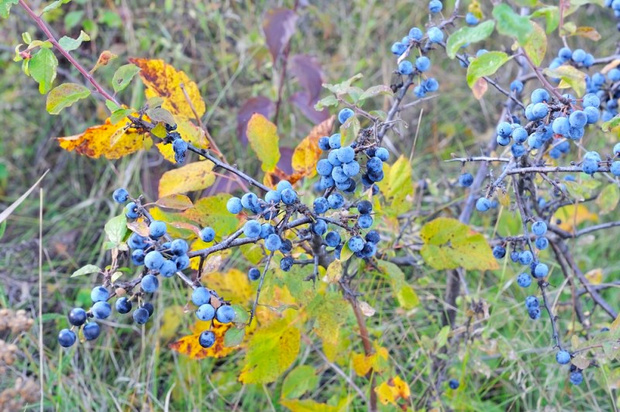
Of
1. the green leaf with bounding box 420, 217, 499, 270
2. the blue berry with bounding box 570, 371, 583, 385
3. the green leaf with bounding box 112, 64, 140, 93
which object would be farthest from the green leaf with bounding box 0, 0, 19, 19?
the blue berry with bounding box 570, 371, 583, 385

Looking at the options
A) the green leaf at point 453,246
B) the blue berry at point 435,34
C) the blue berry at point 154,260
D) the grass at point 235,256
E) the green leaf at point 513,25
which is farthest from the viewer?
the grass at point 235,256

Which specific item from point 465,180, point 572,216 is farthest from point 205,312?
point 572,216

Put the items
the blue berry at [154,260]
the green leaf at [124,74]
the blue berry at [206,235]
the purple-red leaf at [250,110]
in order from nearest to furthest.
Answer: the blue berry at [154,260]
the blue berry at [206,235]
the green leaf at [124,74]
the purple-red leaf at [250,110]

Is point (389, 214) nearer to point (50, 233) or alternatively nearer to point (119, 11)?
point (50, 233)

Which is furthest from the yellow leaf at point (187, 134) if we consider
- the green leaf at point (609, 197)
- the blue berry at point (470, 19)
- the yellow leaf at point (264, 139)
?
the green leaf at point (609, 197)

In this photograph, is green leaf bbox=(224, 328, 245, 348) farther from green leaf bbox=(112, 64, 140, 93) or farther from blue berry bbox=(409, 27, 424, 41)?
blue berry bbox=(409, 27, 424, 41)

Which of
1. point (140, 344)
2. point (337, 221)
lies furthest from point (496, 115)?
point (337, 221)

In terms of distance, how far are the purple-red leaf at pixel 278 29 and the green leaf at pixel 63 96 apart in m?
0.95

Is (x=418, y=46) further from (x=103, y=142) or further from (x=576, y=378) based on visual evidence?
(x=576, y=378)

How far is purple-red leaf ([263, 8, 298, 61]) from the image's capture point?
78.9 inches

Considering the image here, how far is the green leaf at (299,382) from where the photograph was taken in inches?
60.1

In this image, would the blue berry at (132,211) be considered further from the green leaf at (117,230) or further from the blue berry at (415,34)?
the blue berry at (415,34)

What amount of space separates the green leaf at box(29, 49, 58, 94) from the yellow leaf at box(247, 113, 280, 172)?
0.39 meters

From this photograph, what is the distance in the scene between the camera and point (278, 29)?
6.64 feet
